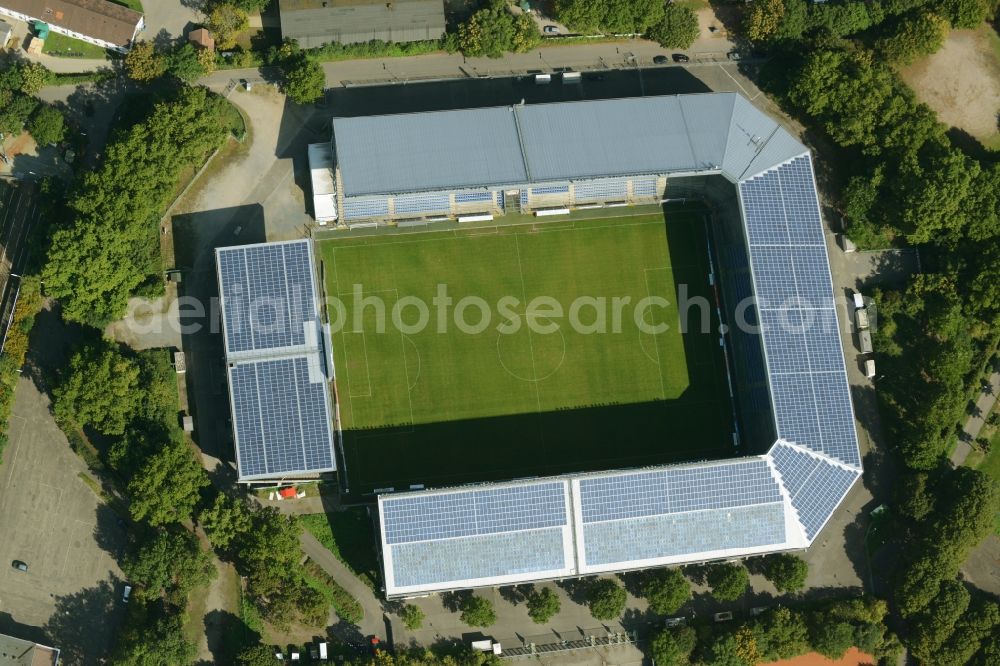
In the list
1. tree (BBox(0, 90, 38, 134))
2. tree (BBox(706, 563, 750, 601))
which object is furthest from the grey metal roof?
tree (BBox(706, 563, 750, 601))

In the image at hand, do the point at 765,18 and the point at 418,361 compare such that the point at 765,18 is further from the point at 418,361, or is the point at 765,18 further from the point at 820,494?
the point at 418,361

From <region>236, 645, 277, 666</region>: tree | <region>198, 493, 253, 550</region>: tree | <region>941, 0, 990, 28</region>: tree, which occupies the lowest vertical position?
<region>236, 645, 277, 666</region>: tree

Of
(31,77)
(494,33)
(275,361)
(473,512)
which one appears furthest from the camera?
(494,33)

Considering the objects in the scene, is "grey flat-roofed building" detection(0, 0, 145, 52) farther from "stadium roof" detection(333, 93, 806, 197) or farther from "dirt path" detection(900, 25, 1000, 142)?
"dirt path" detection(900, 25, 1000, 142)

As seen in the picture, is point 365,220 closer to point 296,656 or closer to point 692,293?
point 692,293

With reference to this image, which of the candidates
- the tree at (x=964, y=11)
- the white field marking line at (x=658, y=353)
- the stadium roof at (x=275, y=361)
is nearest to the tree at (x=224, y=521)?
the stadium roof at (x=275, y=361)

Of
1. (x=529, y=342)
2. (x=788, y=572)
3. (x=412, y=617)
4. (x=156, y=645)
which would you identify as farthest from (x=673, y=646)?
(x=156, y=645)

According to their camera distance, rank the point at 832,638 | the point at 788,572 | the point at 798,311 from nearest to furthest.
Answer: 1. the point at 832,638
2. the point at 788,572
3. the point at 798,311

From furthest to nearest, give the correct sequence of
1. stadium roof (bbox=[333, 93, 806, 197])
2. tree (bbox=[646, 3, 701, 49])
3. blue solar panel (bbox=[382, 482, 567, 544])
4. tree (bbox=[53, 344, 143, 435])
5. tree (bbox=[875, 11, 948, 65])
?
1. tree (bbox=[875, 11, 948, 65])
2. tree (bbox=[646, 3, 701, 49])
3. stadium roof (bbox=[333, 93, 806, 197])
4. tree (bbox=[53, 344, 143, 435])
5. blue solar panel (bbox=[382, 482, 567, 544])
